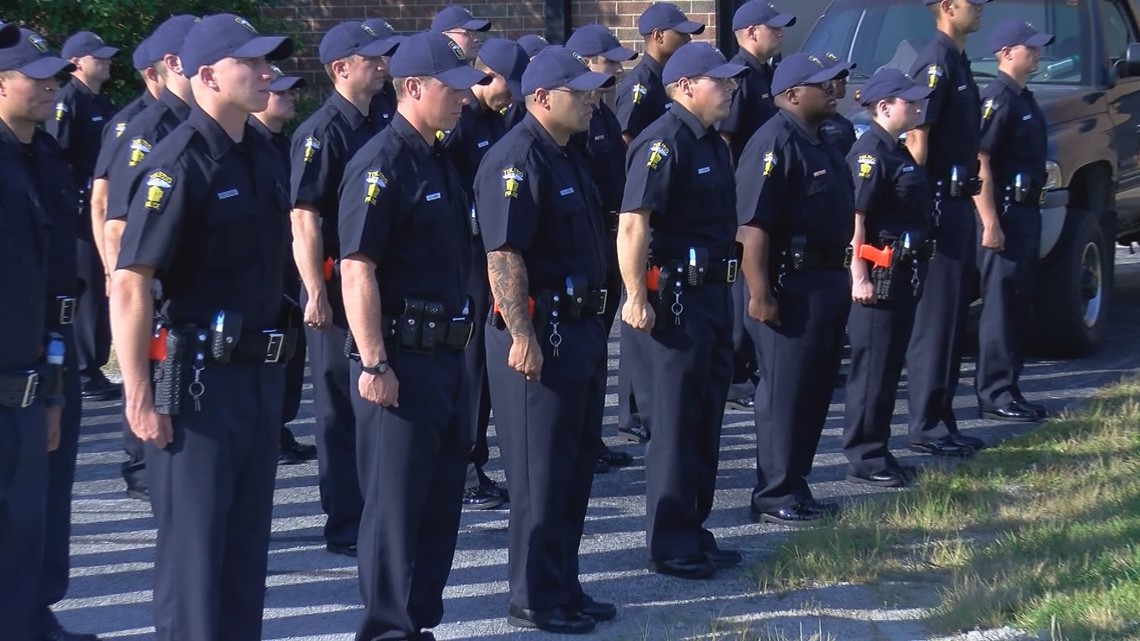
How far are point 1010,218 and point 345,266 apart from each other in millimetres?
4704

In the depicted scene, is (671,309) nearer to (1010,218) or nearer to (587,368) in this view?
(587,368)

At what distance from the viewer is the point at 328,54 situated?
20.8 ft

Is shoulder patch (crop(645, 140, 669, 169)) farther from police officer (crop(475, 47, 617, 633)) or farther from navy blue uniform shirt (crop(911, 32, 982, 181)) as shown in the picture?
navy blue uniform shirt (crop(911, 32, 982, 181))

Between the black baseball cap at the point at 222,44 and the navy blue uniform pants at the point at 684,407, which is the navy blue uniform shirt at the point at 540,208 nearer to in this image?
the navy blue uniform pants at the point at 684,407

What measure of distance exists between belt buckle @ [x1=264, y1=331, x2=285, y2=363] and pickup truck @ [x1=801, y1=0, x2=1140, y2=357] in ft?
18.7

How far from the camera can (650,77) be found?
8555 millimetres

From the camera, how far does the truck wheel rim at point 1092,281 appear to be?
966cm

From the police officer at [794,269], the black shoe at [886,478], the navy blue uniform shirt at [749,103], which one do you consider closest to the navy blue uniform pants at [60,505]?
the police officer at [794,269]

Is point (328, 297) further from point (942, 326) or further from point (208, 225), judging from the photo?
point (942, 326)

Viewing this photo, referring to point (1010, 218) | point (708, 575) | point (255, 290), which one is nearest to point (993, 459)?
point (1010, 218)

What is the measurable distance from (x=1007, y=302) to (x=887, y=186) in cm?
165

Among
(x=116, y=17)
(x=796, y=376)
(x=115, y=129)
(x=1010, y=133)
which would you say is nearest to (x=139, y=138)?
(x=115, y=129)

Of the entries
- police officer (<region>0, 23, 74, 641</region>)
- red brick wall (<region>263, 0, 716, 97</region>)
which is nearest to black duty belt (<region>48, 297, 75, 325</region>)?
police officer (<region>0, 23, 74, 641</region>)

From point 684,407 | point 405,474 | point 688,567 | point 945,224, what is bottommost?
point 688,567
